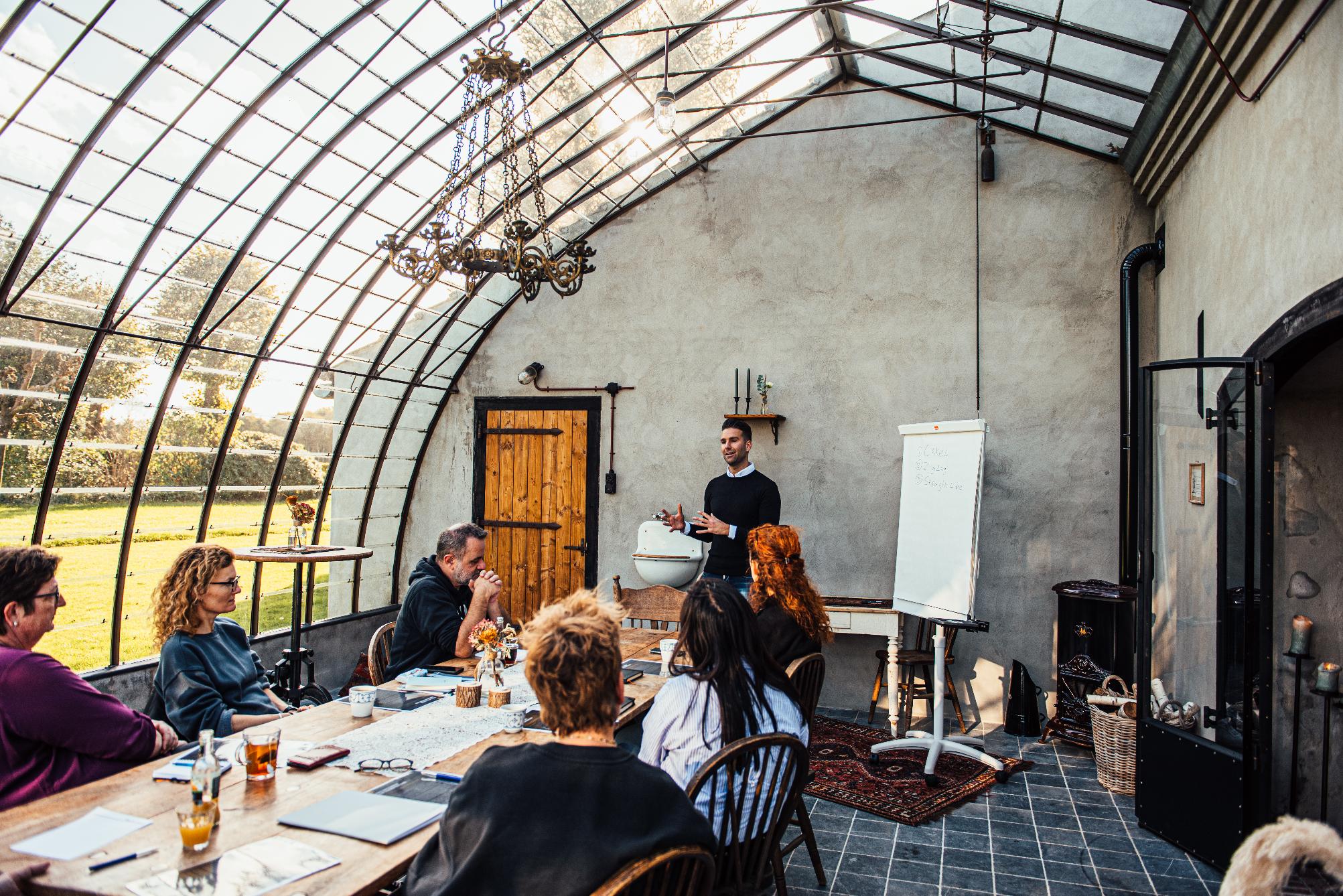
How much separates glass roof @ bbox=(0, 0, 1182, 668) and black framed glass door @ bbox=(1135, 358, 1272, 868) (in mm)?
2128

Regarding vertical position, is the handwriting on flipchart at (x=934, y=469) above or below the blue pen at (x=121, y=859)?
above

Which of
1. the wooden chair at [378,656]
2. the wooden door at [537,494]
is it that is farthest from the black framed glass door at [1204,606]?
the wooden door at [537,494]

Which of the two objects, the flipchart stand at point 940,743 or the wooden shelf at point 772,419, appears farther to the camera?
the wooden shelf at point 772,419

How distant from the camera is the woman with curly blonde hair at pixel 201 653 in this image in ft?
10.4

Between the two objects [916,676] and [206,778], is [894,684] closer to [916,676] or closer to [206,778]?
[916,676]

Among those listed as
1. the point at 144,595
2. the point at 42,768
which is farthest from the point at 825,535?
the point at 144,595

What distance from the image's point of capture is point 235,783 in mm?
2471

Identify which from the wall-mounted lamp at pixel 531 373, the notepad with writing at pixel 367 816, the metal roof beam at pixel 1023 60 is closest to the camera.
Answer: the notepad with writing at pixel 367 816

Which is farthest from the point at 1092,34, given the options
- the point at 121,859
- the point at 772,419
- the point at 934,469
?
the point at 121,859

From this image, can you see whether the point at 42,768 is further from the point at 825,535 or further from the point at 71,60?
the point at 825,535

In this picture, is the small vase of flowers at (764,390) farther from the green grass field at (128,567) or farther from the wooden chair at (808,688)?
the green grass field at (128,567)

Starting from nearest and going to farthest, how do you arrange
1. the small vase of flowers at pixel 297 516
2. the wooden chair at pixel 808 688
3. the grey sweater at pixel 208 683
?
the grey sweater at pixel 208 683, the wooden chair at pixel 808 688, the small vase of flowers at pixel 297 516

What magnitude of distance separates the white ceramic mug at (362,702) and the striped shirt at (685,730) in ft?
3.43

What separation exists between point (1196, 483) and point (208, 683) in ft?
15.2
